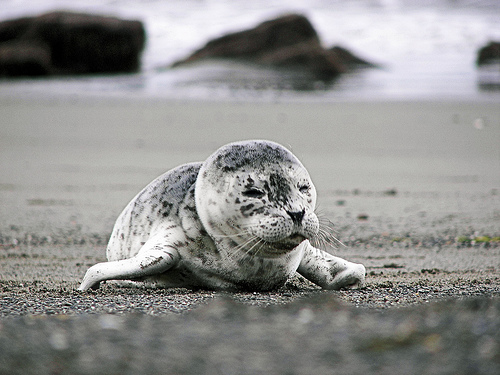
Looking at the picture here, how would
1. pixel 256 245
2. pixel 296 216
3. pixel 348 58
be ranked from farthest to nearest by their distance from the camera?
pixel 348 58, pixel 256 245, pixel 296 216

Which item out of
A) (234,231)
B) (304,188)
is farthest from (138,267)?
(304,188)

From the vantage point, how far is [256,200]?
362 cm

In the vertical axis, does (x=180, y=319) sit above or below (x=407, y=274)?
above

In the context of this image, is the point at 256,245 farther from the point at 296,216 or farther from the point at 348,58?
the point at 348,58

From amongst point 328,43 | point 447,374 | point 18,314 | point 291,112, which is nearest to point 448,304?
point 447,374

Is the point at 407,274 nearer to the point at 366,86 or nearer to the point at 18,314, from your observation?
the point at 18,314

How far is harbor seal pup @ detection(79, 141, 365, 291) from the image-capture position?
360cm

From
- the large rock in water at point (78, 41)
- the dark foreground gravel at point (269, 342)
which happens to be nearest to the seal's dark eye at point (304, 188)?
the dark foreground gravel at point (269, 342)

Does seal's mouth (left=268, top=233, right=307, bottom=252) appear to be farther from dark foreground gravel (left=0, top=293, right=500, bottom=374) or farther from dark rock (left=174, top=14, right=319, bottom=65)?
dark rock (left=174, top=14, right=319, bottom=65)

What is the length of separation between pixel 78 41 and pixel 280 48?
248 inches

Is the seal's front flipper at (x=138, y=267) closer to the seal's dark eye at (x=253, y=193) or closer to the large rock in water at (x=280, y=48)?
the seal's dark eye at (x=253, y=193)

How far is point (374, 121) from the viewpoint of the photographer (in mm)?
11594

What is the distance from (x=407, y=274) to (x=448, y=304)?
2.08m

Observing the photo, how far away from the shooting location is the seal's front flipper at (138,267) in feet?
12.5
